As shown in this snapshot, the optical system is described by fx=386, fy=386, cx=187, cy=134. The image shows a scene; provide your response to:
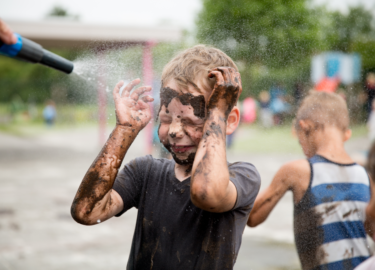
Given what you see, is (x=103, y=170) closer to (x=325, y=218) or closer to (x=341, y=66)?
(x=325, y=218)

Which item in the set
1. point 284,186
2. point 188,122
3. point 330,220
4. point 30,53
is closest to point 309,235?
point 330,220

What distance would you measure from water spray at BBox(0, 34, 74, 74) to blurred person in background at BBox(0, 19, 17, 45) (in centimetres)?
1

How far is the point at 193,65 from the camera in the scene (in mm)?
1389

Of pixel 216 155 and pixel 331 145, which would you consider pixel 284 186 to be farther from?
pixel 216 155

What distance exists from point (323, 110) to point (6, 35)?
143 cm

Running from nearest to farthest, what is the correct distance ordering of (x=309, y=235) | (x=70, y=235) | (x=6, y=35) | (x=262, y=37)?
(x=6, y=35) < (x=309, y=235) < (x=262, y=37) < (x=70, y=235)

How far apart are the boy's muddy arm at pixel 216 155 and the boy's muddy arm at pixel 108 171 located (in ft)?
0.96

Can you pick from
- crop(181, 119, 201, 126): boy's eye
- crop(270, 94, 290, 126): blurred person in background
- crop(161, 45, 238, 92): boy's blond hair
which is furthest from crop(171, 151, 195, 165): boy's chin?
crop(270, 94, 290, 126): blurred person in background

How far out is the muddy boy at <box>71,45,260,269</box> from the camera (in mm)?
1277

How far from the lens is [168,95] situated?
1399 mm

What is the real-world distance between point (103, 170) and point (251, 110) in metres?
1.05

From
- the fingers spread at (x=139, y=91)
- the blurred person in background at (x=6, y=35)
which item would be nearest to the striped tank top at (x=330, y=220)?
the fingers spread at (x=139, y=91)

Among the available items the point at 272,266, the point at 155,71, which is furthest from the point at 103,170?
the point at 272,266

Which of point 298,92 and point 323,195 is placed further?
point 298,92
